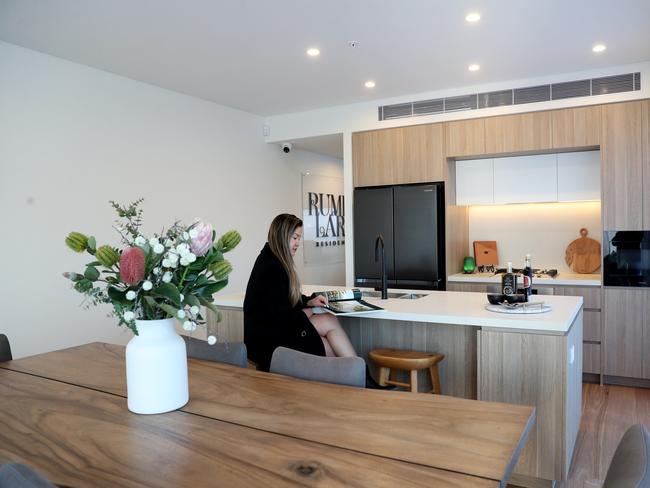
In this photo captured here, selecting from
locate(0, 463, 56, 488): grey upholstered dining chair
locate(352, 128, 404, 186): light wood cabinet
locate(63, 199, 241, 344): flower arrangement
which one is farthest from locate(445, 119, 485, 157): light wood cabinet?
locate(0, 463, 56, 488): grey upholstered dining chair

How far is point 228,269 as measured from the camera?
1493 millimetres

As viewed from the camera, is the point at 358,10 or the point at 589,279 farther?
the point at 589,279

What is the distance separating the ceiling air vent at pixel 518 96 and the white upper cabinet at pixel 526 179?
22.2 inches

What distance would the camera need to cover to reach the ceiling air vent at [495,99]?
4.59 metres

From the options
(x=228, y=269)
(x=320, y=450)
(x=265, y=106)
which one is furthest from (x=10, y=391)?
(x=265, y=106)

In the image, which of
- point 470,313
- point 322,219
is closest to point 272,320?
point 470,313

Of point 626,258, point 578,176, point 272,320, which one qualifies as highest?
point 578,176

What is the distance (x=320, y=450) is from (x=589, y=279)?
12.9 feet

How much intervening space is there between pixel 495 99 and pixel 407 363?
3054mm

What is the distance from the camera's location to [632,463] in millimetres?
875

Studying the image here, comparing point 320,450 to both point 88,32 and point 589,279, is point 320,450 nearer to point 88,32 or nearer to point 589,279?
point 88,32

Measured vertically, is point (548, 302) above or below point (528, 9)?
below

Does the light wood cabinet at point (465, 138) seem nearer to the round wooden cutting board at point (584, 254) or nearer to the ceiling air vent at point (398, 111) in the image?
the ceiling air vent at point (398, 111)

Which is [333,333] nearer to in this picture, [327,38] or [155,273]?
[155,273]
